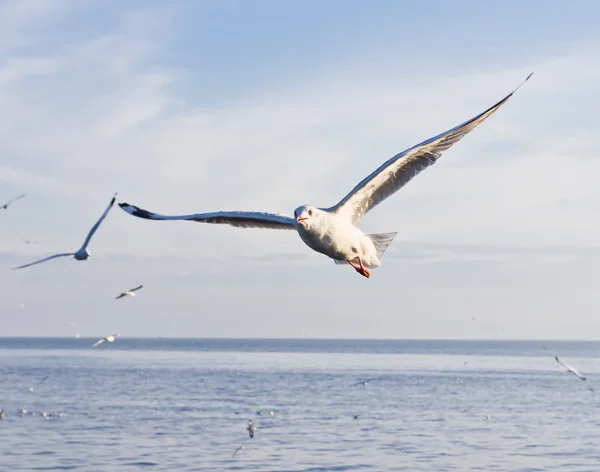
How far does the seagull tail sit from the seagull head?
1932 millimetres

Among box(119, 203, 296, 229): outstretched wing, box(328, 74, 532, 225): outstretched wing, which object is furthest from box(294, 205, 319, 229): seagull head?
box(119, 203, 296, 229): outstretched wing

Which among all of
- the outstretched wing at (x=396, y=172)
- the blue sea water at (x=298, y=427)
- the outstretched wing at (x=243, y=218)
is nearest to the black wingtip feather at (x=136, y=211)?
the outstretched wing at (x=243, y=218)

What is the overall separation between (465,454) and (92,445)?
→ 43.7ft

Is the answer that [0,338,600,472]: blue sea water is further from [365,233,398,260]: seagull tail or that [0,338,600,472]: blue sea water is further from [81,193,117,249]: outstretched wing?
[365,233,398,260]: seagull tail

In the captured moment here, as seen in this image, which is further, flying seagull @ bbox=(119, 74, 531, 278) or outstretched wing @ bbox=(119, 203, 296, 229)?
outstretched wing @ bbox=(119, 203, 296, 229)

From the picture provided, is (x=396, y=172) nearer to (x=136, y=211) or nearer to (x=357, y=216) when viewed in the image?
(x=357, y=216)

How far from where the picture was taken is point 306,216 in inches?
513

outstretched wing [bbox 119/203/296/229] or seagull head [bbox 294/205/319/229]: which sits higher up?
outstretched wing [bbox 119/203/296/229]

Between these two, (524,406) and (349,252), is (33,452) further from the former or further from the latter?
(524,406)

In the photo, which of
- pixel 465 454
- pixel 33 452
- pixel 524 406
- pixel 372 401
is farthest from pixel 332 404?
pixel 33 452

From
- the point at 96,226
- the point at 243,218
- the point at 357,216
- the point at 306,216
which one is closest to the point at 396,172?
the point at 357,216

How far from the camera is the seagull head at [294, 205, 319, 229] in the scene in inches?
509

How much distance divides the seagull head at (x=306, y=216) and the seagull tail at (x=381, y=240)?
1932 mm

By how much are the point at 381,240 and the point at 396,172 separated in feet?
4.11
